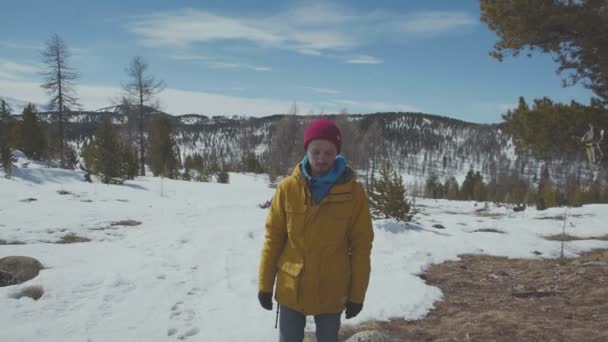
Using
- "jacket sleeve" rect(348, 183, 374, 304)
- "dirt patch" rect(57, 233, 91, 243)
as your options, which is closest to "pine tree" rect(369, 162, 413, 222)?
"dirt patch" rect(57, 233, 91, 243)

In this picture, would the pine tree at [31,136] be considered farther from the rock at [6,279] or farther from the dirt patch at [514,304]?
the dirt patch at [514,304]

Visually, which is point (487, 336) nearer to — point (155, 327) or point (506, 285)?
point (506, 285)

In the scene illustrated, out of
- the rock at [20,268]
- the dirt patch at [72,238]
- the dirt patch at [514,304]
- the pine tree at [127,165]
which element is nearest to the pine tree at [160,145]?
the pine tree at [127,165]

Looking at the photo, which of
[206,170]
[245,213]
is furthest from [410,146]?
[245,213]

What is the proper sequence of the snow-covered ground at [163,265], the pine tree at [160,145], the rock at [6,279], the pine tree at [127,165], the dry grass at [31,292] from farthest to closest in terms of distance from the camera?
1. the pine tree at [160,145]
2. the pine tree at [127,165]
3. the rock at [6,279]
4. the dry grass at [31,292]
5. the snow-covered ground at [163,265]

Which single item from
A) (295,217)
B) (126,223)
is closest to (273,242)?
(295,217)

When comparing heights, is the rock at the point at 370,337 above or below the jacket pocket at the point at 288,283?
below

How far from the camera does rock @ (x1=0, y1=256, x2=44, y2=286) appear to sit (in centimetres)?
439

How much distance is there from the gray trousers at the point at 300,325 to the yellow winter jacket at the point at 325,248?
0.27 feet

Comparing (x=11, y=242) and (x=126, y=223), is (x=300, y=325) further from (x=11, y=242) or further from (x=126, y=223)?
(x=126, y=223)

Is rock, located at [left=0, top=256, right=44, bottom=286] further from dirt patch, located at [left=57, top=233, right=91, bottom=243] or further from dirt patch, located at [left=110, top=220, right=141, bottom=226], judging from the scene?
dirt patch, located at [left=110, top=220, right=141, bottom=226]

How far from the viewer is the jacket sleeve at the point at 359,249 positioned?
229 cm

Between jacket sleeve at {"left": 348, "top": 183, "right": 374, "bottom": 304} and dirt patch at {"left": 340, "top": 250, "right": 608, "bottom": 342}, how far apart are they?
1812 millimetres

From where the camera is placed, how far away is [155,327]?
371cm
